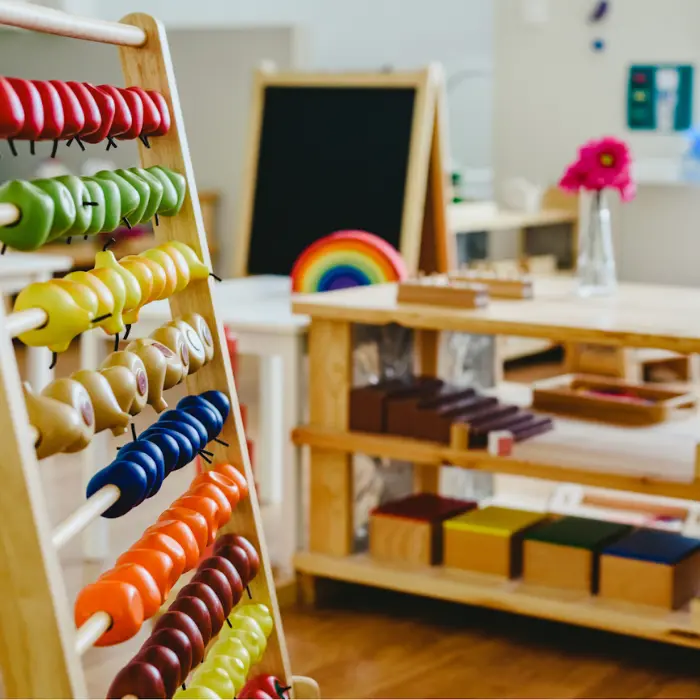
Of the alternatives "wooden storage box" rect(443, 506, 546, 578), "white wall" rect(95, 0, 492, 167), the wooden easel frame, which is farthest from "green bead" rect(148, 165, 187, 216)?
"white wall" rect(95, 0, 492, 167)

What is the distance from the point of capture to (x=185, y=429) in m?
1.76

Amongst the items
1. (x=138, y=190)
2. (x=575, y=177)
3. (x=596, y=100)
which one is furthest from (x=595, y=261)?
(x=596, y=100)

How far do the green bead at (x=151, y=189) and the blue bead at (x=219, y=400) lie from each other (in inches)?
11.2

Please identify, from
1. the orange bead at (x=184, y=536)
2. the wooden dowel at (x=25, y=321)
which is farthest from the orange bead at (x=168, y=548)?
the wooden dowel at (x=25, y=321)

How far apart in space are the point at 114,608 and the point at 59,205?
469 mm

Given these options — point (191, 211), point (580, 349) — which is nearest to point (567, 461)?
point (191, 211)

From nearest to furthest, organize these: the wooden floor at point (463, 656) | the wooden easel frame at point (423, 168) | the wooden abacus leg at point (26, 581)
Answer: the wooden abacus leg at point (26, 581) → the wooden floor at point (463, 656) → the wooden easel frame at point (423, 168)

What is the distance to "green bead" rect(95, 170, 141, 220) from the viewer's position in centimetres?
165

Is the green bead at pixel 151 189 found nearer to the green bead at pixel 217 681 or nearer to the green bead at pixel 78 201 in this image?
the green bead at pixel 78 201

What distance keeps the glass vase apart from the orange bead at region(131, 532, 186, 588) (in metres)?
1.59

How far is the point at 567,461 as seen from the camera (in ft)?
8.81

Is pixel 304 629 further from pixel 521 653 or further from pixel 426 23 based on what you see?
pixel 426 23

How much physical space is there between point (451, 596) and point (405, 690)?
31 centimetres

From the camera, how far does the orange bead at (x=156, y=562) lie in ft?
5.34
